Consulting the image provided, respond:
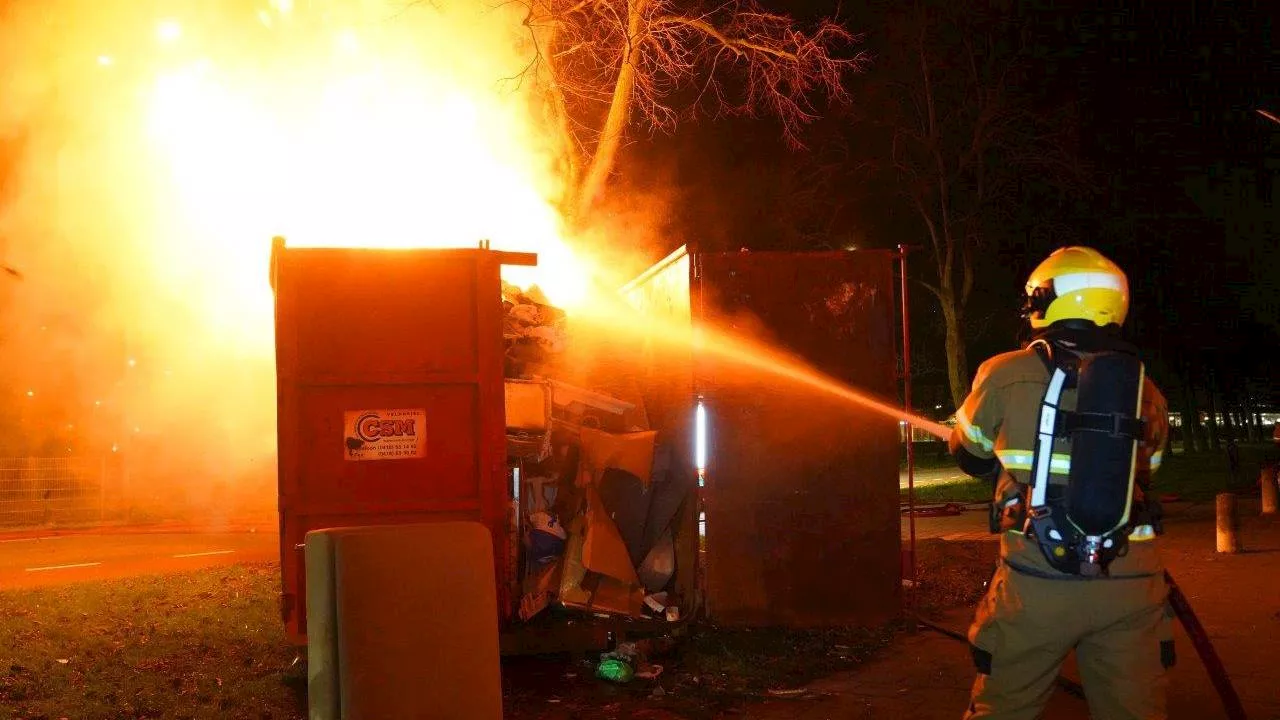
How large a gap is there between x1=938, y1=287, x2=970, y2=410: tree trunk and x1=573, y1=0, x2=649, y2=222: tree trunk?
13.1 metres

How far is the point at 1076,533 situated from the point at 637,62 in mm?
10192

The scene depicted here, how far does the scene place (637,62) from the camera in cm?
1237

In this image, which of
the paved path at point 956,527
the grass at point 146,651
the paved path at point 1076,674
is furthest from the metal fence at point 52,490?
the paved path at point 1076,674

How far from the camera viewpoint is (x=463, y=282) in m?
5.97

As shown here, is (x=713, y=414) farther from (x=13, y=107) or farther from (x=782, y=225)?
(x=782, y=225)

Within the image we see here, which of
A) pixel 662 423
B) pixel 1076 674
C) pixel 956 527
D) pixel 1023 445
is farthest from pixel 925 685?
pixel 956 527

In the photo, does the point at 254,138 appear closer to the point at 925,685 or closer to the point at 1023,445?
the point at 925,685

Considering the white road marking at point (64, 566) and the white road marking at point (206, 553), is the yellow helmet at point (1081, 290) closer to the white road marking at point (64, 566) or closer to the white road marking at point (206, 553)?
the white road marking at point (64, 566)

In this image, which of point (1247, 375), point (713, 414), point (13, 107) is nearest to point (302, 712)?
point (713, 414)

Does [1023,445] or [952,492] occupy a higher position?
[1023,445]

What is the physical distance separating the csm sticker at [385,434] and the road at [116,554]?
6.74 meters

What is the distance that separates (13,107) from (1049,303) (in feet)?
46.8

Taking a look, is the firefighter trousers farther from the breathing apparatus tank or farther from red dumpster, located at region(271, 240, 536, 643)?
red dumpster, located at region(271, 240, 536, 643)

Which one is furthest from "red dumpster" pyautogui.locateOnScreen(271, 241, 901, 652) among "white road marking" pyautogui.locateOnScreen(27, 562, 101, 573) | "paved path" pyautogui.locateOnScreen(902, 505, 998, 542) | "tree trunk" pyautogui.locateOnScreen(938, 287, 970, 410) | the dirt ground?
"tree trunk" pyautogui.locateOnScreen(938, 287, 970, 410)
